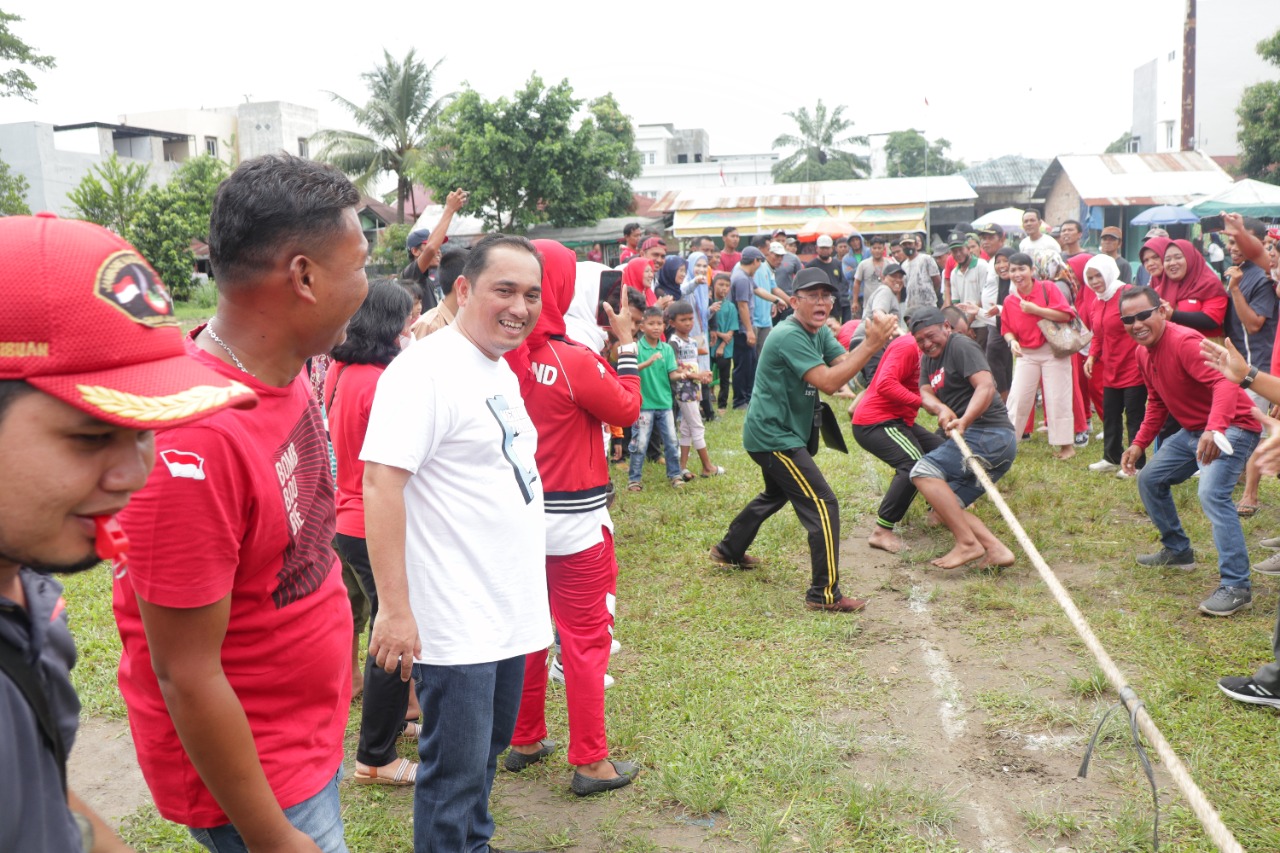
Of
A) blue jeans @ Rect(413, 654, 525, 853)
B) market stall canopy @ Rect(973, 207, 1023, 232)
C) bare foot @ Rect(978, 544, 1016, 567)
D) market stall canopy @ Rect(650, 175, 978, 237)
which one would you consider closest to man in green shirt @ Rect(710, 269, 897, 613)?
bare foot @ Rect(978, 544, 1016, 567)

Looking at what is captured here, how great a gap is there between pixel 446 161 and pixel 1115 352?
1157 inches

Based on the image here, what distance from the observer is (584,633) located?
3764mm

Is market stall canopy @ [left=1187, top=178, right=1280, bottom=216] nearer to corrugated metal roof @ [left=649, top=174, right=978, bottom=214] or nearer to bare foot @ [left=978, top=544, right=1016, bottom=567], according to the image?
corrugated metal roof @ [left=649, top=174, right=978, bottom=214]

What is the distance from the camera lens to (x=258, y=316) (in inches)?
69.8

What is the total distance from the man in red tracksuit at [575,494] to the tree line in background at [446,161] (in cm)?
2938

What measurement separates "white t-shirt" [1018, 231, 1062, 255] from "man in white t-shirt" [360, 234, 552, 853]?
9.19 m

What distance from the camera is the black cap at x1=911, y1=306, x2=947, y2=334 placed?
23.1 feet

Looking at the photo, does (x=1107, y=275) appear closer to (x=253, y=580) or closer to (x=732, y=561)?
(x=732, y=561)

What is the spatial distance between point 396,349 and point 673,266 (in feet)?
25.0

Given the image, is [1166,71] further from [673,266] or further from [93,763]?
[93,763]

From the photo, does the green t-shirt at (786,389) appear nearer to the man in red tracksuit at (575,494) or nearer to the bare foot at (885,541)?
the bare foot at (885,541)

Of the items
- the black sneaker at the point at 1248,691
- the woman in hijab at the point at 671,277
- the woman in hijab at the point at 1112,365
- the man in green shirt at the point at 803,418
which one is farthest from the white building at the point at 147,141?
the black sneaker at the point at 1248,691

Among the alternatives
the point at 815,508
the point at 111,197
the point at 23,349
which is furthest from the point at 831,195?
the point at 23,349

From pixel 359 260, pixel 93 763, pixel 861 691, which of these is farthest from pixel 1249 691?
pixel 93 763
